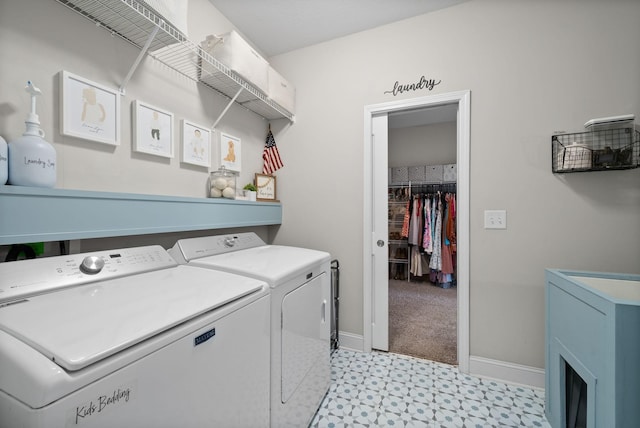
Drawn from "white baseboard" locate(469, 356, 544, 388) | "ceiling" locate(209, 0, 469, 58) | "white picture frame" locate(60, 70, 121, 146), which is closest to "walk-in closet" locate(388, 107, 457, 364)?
"white baseboard" locate(469, 356, 544, 388)

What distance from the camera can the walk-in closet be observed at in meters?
3.71

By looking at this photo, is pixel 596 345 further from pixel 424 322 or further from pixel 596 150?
pixel 424 322

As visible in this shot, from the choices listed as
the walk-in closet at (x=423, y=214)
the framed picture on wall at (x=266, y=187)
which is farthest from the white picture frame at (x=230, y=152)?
the walk-in closet at (x=423, y=214)

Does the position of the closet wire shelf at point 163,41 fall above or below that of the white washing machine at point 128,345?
above

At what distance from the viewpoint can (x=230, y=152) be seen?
207 centimetres

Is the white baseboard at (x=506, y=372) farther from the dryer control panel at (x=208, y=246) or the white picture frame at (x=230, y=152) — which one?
the white picture frame at (x=230, y=152)

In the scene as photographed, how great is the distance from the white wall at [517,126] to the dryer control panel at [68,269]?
147 centimetres

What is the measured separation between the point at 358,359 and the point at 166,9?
251 centimetres

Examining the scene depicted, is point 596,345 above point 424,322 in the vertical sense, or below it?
above

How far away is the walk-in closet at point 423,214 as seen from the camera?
3713 mm

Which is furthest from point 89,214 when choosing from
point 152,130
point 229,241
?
point 229,241

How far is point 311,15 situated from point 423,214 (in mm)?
3067

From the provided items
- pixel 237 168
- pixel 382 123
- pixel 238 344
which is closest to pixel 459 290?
pixel 382 123

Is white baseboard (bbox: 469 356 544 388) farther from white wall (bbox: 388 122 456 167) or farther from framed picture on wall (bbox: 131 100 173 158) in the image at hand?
white wall (bbox: 388 122 456 167)
